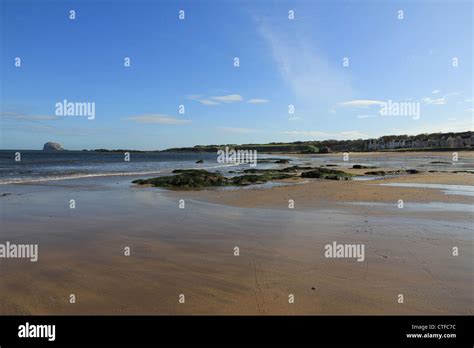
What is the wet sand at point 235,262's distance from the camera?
4582mm

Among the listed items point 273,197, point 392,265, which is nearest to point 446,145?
point 273,197

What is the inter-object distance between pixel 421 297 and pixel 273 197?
9.84 metres

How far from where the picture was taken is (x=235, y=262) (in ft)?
20.1

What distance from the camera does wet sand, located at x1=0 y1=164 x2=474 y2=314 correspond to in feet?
15.0
